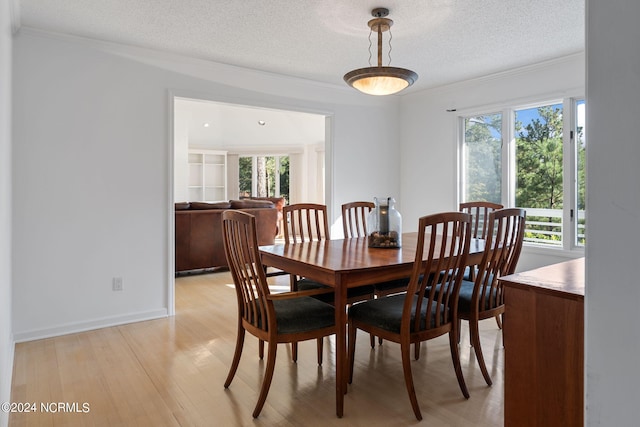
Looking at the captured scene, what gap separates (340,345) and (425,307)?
55 cm

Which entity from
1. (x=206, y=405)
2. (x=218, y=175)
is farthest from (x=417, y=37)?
(x=218, y=175)

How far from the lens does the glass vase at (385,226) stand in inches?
110

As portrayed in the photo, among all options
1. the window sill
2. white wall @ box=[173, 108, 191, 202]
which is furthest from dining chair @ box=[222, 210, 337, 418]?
white wall @ box=[173, 108, 191, 202]

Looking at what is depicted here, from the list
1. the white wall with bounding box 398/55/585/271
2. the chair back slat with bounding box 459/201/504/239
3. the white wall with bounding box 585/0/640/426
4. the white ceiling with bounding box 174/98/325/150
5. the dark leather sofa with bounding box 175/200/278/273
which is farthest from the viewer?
the white ceiling with bounding box 174/98/325/150

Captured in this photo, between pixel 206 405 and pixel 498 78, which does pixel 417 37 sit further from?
pixel 206 405

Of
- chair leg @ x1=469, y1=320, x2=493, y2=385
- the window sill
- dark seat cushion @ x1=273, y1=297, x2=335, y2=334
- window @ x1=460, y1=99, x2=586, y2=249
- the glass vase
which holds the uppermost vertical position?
window @ x1=460, y1=99, x2=586, y2=249

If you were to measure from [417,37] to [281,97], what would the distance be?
1653 mm

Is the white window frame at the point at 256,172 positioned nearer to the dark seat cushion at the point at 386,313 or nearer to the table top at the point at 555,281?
the dark seat cushion at the point at 386,313

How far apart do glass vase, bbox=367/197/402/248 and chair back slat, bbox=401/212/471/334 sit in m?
0.47

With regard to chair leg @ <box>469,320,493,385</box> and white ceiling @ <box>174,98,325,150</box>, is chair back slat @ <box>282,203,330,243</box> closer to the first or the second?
chair leg @ <box>469,320,493,385</box>

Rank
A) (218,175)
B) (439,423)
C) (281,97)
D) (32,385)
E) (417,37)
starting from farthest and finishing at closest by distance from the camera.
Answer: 1. (218,175)
2. (281,97)
3. (417,37)
4. (32,385)
5. (439,423)

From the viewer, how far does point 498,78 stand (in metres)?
4.48

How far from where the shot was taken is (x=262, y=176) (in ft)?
33.8

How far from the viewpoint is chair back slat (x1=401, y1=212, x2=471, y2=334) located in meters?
2.01
